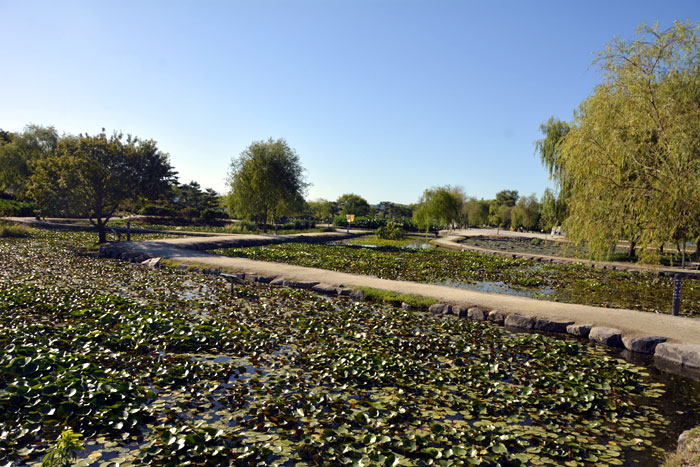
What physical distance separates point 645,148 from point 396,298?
7055 mm

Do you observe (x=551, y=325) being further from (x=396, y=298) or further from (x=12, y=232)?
(x=12, y=232)

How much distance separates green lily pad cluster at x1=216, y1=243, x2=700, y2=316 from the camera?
13.7 m

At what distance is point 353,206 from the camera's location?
278 feet

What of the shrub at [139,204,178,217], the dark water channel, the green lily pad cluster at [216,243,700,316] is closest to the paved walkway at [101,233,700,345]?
the dark water channel

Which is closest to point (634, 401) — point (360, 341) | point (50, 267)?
point (360, 341)

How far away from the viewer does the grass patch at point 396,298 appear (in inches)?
442

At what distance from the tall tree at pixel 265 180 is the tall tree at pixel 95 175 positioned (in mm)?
10819

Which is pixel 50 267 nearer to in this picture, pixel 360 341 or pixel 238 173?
pixel 360 341

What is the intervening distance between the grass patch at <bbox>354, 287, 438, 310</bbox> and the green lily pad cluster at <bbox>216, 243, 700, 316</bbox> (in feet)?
12.6

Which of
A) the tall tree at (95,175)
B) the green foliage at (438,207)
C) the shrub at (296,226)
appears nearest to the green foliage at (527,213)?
the green foliage at (438,207)

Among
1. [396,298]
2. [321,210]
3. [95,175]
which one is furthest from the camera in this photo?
[321,210]

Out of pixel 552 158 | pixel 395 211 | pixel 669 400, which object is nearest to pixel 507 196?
pixel 395 211

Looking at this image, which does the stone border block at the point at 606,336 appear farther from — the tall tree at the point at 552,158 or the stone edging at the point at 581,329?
the tall tree at the point at 552,158

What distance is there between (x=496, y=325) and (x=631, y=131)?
534 cm
